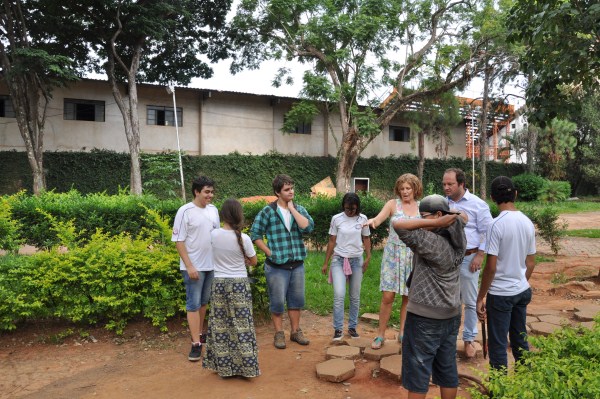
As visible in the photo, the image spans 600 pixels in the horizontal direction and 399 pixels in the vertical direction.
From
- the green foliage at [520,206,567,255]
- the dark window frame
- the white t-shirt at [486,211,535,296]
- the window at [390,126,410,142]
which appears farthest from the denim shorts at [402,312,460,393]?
the window at [390,126,410,142]

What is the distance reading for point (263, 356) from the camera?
184 inches

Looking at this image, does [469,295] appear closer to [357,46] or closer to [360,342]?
[360,342]

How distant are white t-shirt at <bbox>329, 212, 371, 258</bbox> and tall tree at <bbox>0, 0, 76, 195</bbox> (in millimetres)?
13771

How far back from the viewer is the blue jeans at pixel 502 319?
337 cm

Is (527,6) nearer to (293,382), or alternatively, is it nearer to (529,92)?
(529,92)

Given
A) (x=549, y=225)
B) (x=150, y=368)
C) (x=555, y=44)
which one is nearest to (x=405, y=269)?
(x=150, y=368)

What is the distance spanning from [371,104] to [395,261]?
1669 centimetres

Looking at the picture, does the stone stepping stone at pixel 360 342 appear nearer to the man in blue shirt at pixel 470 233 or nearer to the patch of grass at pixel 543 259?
the man in blue shirt at pixel 470 233

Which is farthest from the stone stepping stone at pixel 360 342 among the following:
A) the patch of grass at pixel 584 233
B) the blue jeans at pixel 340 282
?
the patch of grass at pixel 584 233

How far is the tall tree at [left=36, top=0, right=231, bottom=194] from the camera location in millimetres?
16870

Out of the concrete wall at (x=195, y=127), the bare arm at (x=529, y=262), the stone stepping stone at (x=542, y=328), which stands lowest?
the stone stepping stone at (x=542, y=328)

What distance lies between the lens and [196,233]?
459 cm

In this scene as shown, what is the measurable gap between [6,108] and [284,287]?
18.9 m

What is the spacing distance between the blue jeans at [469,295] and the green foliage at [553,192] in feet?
86.4
